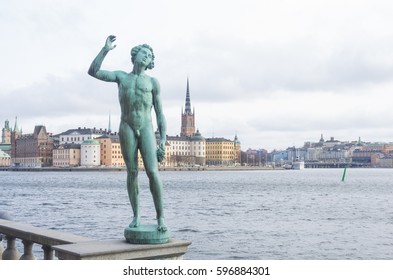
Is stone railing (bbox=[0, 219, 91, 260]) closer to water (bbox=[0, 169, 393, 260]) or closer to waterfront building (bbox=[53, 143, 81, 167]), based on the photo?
water (bbox=[0, 169, 393, 260])

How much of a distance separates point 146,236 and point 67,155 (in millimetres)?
132861

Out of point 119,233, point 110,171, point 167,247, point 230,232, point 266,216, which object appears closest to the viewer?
point 167,247

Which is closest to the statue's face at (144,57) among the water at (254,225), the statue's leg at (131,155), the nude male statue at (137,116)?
the nude male statue at (137,116)

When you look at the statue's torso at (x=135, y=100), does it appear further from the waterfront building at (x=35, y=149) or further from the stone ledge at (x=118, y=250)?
the waterfront building at (x=35, y=149)

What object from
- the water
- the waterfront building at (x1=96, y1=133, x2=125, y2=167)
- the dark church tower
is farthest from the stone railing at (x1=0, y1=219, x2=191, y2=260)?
the dark church tower

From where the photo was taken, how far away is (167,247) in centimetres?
524

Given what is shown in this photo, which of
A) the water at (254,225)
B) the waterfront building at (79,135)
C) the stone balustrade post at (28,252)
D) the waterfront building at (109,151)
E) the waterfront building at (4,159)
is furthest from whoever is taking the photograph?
the waterfront building at (4,159)

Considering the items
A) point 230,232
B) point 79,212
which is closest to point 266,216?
point 230,232

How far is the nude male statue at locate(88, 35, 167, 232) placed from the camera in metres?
5.41

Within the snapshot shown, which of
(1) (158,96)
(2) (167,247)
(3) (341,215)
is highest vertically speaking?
(1) (158,96)

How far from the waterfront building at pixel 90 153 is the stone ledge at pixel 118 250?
127342 millimetres

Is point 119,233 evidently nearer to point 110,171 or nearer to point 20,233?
point 20,233

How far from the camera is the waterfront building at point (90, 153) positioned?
130750mm
